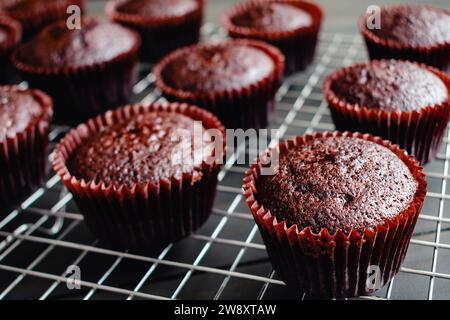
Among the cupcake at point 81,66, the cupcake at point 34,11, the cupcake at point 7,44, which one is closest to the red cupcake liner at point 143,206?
the cupcake at point 81,66

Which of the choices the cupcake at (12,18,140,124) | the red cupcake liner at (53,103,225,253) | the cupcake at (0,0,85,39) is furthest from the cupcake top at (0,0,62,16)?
the red cupcake liner at (53,103,225,253)

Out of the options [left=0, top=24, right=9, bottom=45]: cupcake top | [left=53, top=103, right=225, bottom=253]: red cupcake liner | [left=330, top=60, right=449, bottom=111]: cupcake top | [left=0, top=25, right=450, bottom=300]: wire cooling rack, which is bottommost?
[left=0, top=25, right=450, bottom=300]: wire cooling rack

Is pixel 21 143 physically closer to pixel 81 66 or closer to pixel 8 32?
pixel 81 66

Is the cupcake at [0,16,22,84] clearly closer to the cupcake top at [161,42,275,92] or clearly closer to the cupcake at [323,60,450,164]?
the cupcake top at [161,42,275,92]

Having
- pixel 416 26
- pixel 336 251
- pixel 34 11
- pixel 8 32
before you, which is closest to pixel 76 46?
pixel 8 32

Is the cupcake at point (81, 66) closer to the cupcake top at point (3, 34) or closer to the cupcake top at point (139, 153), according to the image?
the cupcake top at point (3, 34)

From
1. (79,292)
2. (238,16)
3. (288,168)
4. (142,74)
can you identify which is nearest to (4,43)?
(142,74)
